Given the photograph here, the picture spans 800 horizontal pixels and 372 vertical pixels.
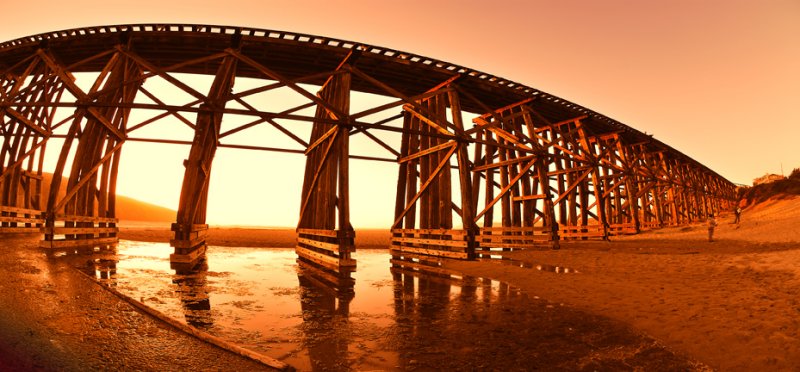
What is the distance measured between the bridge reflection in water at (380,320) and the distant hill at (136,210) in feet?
305

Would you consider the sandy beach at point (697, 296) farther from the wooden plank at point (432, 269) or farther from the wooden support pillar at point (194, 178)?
the wooden support pillar at point (194, 178)

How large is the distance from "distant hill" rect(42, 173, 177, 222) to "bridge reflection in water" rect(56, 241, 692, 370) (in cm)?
9309

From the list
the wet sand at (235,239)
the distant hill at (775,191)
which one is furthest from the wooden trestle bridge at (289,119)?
the distant hill at (775,191)

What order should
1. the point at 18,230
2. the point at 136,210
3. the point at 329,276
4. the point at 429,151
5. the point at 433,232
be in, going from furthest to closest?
the point at 136,210, the point at 18,230, the point at 433,232, the point at 429,151, the point at 329,276

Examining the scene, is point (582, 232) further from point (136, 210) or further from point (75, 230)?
point (136, 210)

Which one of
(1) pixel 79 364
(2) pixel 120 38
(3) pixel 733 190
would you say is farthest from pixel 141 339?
(3) pixel 733 190

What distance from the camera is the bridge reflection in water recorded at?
10.8ft

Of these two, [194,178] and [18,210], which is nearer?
[194,178]

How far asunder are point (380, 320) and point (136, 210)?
108164mm

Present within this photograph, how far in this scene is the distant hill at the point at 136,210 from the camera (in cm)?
8241

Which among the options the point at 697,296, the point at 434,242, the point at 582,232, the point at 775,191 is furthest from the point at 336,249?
the point at 775,191

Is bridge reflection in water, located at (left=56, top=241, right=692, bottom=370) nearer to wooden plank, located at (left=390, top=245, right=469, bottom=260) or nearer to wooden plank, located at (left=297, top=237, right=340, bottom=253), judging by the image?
wooden plank, located at (left=297, top=237, right=340, bottom=253)

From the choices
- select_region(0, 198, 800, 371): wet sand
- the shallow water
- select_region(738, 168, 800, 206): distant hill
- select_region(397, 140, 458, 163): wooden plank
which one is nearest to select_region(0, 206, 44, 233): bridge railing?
the shallow water

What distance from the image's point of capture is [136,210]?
296 ft
